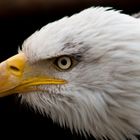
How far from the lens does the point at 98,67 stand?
9.11ft

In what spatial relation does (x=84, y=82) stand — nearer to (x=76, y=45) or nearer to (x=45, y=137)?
(x=76, y=45)

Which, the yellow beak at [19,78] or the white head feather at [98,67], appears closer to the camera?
the white head feather at [98,67]

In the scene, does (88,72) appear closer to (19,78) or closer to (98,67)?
(98,67)

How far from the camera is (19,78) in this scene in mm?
2910

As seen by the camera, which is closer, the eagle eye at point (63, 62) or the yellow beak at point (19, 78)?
the eagle eye at point (63, 62)

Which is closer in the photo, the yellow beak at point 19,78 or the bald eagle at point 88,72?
the bald eagle at point 88,72

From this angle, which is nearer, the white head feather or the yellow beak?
the white head feather

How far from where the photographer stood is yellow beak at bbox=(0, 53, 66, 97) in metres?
2.91

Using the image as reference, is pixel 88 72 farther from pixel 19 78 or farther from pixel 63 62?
pixel 19 78

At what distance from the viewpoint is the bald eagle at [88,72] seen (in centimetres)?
277

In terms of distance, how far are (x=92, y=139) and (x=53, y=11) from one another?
1.62 m

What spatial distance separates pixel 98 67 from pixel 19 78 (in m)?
0.37

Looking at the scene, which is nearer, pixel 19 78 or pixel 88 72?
pixel 88 72

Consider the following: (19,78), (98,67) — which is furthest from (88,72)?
(19,78)
